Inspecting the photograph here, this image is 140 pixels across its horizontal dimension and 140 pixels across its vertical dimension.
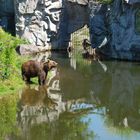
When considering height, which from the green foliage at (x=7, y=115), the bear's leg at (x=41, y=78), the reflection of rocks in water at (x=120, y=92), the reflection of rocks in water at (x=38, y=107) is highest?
the bear's leg at (x=41, y=78)

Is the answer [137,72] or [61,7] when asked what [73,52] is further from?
[137,72]

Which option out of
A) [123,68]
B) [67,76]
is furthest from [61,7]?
[67,76]

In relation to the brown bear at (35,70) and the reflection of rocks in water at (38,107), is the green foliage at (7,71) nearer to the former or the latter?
the brown bear at (35,70)

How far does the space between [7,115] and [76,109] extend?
314 cm

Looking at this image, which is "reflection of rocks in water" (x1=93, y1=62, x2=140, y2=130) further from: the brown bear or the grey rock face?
the grey rock face

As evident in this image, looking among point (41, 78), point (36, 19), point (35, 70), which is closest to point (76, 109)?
point (41, 78)

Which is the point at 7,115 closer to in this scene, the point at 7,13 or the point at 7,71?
the point at 7,71

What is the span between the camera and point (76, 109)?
740 inches

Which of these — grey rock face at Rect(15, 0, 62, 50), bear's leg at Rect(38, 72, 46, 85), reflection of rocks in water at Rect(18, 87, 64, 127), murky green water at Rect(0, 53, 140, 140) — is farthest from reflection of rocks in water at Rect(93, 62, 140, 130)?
grey rock face at Rect(15, 0, 62, 50)

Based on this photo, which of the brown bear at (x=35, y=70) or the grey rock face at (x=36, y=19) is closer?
the brown bear at (x=35, y=70)

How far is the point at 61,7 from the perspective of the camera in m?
41.4

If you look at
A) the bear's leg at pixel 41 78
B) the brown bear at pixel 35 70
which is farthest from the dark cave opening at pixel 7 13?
the bear's leg at pixel 41 78

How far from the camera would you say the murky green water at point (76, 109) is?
15.0 metres

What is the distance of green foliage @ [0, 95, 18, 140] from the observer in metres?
15.0
